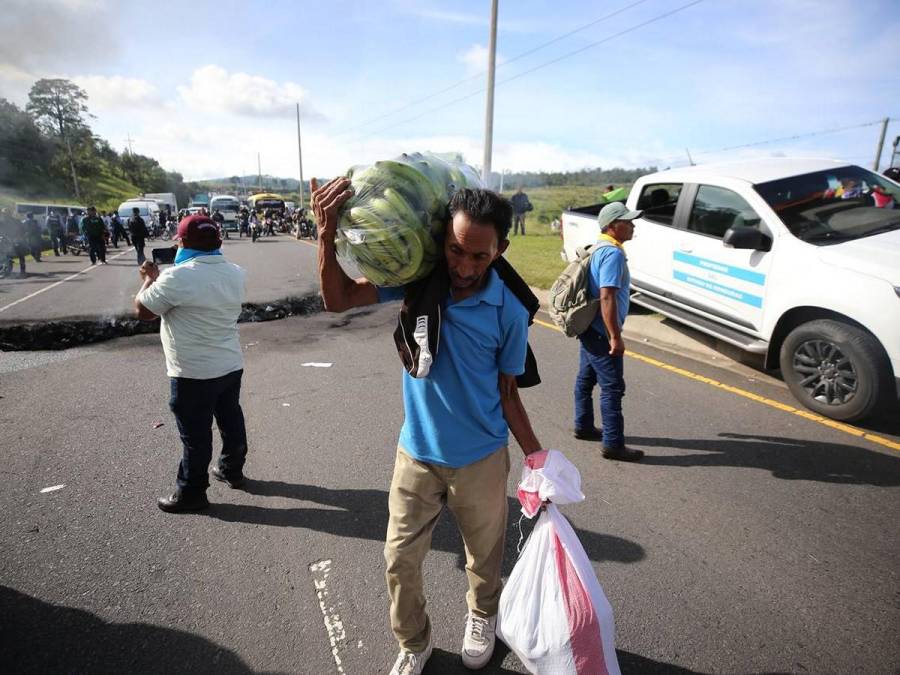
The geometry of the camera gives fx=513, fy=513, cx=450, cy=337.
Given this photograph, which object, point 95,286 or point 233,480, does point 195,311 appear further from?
point 95,286

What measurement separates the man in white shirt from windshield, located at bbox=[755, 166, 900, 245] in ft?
15.9

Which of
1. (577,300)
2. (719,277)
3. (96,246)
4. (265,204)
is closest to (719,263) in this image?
(719,277)

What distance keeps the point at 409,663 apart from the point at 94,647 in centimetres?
135

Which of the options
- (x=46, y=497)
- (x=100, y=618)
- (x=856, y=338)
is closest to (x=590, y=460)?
(x=856, y=338)

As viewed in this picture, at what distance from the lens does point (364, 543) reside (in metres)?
2.81

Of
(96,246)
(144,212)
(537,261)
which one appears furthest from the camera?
(144,212)

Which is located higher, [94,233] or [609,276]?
[609,276]

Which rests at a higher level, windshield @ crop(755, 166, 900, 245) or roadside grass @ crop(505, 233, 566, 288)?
windshield @ crop(755, 166, 900, 245)

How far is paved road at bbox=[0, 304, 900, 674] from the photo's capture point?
7.09ft

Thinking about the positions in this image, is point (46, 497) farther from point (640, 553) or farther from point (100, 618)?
point (640, 553)

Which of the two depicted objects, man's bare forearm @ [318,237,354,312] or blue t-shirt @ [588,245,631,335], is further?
blue t-shirt @ [588,245,631,335]

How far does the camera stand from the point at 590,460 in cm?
369

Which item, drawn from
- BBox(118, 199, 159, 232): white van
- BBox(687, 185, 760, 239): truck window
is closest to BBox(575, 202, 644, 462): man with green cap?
BBox(687, 185, 760, 239): truck window

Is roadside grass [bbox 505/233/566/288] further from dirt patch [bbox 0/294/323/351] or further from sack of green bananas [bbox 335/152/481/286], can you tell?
sack of green bananas [bbox 335/152/481/286]
